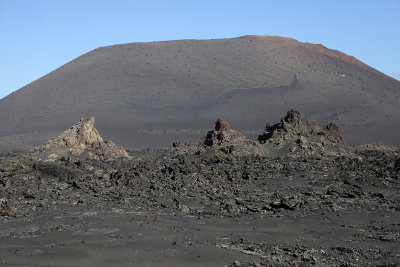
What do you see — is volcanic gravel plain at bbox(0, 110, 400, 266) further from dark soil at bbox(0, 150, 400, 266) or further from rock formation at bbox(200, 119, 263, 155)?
rock formation at bbox(200, 119, 263, 155)

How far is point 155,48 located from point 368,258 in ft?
289

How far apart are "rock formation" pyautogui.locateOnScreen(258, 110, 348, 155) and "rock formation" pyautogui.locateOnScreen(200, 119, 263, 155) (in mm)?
1026

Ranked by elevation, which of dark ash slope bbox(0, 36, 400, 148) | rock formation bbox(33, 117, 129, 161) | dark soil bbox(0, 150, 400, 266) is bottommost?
dark soil bbox(0, 150, 400, 266)

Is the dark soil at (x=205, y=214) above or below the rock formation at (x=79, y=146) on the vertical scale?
below

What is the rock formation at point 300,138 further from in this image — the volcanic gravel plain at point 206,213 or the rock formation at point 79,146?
the rock formation at point 79,146

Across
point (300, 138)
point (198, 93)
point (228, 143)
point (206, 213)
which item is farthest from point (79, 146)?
point (198, 93)

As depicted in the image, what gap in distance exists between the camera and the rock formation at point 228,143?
25.9m

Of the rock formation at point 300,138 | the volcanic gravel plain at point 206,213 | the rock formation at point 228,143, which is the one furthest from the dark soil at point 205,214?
the rock formation at point 300,138

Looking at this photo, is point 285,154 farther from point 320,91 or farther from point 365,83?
point 365,83

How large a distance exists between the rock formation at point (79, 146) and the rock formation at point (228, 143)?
4408 millimetres

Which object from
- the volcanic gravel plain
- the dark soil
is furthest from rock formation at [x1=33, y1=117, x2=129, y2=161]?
the dark soil

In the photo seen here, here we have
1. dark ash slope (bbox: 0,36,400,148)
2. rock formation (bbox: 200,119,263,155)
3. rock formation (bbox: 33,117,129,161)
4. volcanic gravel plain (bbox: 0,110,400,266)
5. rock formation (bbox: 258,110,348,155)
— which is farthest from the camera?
dark ash slope (bbox: 0,36,400,148)

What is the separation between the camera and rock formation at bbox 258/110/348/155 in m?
26.2

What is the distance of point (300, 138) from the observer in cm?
2659
